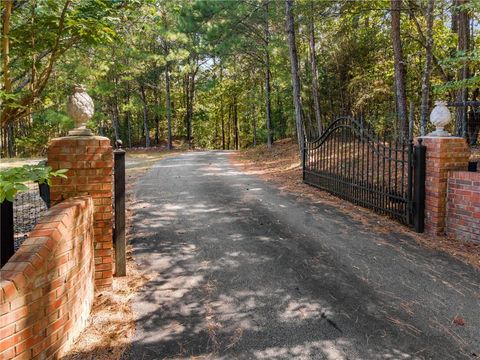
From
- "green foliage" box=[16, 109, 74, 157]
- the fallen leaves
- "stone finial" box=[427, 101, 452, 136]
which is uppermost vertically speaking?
"green foliage" box=[16, 109, 74, 157]

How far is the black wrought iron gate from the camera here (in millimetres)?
5152

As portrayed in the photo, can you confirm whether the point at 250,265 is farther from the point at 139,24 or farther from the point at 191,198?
the point at 139,24

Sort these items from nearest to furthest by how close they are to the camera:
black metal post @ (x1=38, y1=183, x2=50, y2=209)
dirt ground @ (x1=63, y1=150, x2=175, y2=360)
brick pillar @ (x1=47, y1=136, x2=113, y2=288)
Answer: dirt ground @ (x1=63, y1=150, x2=175, y2=360) → brick pillar @ (x1=47, y1=136, x2=113, y2=288) → black metal post @ (x1=38, y1=183, x2=50, y2=209)

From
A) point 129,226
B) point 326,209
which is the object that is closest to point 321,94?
point 326,209

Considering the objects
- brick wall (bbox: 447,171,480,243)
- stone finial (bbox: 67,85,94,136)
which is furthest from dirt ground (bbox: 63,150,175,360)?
brick wall (bbox: 447,171,480,243)

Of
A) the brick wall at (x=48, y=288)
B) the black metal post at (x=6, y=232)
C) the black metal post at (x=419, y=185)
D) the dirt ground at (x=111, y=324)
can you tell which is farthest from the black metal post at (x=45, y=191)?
the black metal post at (x=419, y=185)

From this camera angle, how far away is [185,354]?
2.51 m

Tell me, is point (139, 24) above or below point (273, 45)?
below

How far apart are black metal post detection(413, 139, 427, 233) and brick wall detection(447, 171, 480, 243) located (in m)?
0.33

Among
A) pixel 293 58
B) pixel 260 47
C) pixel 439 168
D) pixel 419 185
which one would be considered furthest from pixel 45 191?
pixel 260 47

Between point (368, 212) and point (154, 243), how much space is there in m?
3.84

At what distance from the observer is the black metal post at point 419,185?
506cm

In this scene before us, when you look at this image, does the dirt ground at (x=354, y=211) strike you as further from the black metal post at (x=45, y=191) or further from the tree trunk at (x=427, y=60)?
the black metal post at (x=45, y=191)

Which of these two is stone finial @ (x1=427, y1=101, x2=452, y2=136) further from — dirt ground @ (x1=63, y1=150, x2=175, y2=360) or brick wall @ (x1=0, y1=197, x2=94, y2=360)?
brick wall @ (x1=0, y1=197, x2=94, y2=360)
